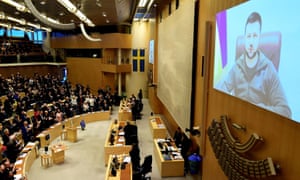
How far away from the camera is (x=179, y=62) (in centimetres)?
966

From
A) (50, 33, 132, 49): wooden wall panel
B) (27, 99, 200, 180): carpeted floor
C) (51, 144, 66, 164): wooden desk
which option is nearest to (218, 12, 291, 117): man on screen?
(27, 99, 200, 180): carpeted floor

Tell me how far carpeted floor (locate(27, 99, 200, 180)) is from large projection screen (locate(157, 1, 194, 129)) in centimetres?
195

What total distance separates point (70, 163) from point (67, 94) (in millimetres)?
9984

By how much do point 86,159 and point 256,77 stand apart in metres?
7.79

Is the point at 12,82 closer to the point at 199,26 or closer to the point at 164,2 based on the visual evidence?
the point at 164,2

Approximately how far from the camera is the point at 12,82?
65.5ft

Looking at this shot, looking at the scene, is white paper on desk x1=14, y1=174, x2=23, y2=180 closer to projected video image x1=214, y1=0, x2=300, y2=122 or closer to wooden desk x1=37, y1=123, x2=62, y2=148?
wooden desk x1=37, y1=123, x2=62, y2=148

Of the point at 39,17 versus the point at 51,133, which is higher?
the point at 39,17

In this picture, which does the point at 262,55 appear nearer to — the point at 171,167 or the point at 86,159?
the point at 171,167

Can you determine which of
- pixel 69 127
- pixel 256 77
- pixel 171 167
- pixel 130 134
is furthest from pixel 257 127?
pixel 69 127

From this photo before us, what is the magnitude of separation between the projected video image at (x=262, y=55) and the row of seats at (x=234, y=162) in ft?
2.76

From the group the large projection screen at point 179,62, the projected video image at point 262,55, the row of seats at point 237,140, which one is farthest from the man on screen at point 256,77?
the large projection screen at point 179,62

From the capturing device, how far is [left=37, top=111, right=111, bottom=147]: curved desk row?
1140cm

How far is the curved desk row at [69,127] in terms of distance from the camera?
11398 millimetres
